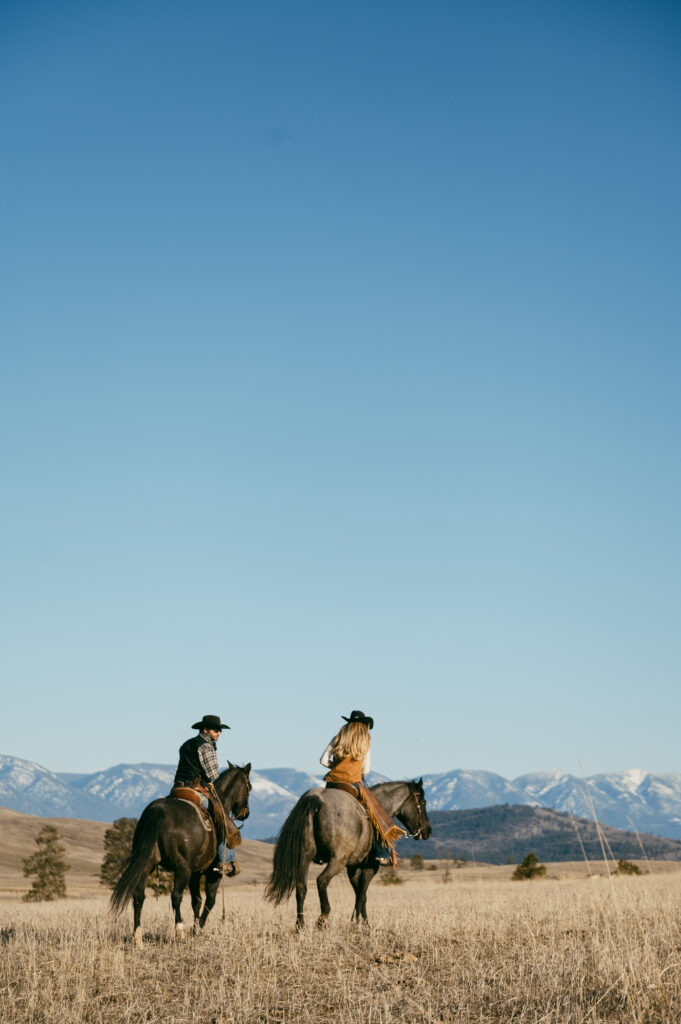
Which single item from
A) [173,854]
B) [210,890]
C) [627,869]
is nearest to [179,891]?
[173,854]

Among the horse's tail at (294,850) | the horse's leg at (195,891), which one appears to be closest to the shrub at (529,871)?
the horse's leg at (195,891)

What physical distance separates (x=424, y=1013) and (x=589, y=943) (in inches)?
145

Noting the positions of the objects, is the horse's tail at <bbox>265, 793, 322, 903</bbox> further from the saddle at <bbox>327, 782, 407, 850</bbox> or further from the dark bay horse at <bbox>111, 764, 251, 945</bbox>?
the dark bay horse at <bbox>111, 764, 251, 945</bbox>

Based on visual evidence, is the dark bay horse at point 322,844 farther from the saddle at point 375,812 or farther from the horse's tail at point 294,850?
the saddle at point 375,812

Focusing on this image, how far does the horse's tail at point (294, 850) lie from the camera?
12.3m

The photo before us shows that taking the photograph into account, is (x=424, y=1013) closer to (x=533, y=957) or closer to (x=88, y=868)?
(x=533, y=957)

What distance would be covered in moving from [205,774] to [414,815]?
11.3 ft

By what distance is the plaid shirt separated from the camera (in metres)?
13.4

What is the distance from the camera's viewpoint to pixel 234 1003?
7.43 meters

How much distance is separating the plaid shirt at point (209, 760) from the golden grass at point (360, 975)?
2.24 metres

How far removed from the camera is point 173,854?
12273 mm

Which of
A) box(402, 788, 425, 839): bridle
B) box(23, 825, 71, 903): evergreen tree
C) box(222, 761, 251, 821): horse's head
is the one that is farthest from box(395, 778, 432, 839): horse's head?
box(23, 825, 71, 903): evergreen tree

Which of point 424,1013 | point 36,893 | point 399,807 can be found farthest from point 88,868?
point 424,1013

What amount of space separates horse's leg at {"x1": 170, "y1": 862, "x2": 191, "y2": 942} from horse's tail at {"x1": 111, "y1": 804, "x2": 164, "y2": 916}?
1.54 ft
